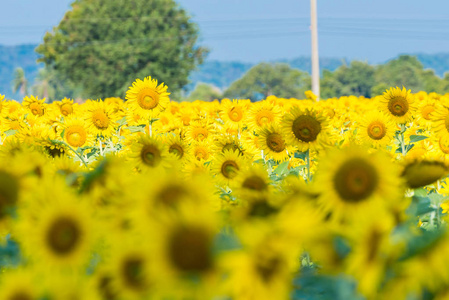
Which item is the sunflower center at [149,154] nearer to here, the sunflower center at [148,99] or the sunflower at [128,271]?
the sunflower at [128,271]

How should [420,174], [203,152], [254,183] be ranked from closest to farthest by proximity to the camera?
1. [420,174]
2. [254,183]
3. [203,152]

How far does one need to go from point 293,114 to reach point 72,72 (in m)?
64.8

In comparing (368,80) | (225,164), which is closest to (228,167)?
(225,164)

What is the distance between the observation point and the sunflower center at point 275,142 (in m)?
4.25

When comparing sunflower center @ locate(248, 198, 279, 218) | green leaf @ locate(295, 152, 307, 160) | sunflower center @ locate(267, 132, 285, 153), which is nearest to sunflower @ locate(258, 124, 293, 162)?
sunflower center @ locate(267, 132, 285, 153)

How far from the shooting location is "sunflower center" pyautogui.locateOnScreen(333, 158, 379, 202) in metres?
1.36

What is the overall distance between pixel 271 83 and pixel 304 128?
110582 millimetres

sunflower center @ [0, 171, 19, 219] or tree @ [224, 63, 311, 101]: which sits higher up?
tree @ [224, 63, 311, 101]

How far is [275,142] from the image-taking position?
428cm

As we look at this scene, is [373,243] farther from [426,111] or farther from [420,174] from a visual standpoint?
[426,111]

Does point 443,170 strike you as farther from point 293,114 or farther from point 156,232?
point 293,114

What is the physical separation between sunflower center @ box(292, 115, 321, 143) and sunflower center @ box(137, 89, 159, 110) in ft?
7.50

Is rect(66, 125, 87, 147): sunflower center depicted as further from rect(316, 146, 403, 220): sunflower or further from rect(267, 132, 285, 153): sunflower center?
rect(316, 146, 403, 220): sunflower

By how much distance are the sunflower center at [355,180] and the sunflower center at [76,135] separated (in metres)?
4.60
